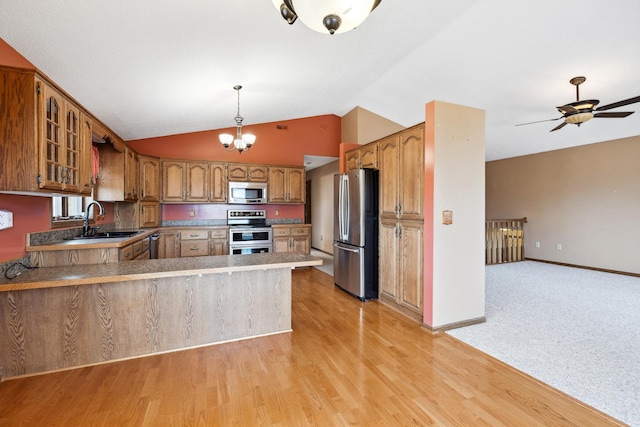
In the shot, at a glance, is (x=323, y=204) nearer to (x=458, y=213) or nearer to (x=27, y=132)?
(x=458, y=213)

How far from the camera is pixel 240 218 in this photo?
18.9 feet

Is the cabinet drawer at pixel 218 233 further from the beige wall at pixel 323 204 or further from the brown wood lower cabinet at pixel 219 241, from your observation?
the beige wall at pixel 323 204

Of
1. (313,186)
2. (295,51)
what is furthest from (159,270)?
(313,186)

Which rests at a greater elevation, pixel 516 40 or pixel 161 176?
pixel 516 40

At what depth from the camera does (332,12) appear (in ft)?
4.41

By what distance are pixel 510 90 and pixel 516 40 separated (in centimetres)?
119

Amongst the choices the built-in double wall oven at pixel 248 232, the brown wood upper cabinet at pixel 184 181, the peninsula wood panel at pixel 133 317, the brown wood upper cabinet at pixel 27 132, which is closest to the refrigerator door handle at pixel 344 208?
the peninsula wood panel at pixel 133 317

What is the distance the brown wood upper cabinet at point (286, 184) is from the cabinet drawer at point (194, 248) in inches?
58.2

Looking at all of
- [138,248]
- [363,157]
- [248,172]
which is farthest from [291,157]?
[138,248]

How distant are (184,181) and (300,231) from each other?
2331 mm

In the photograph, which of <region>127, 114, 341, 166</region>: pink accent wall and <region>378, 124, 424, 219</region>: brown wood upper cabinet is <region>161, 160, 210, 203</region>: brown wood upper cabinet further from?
<region>378, 124, 424, 219</region>: brown wood upper cabinet

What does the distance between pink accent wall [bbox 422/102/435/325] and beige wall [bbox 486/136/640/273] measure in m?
5.09

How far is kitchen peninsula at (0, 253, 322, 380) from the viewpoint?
2.13m

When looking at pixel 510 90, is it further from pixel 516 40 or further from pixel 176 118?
pixel 176 118
